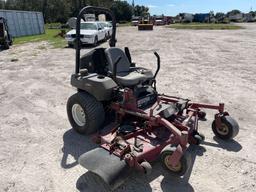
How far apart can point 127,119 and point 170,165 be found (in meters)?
1.35

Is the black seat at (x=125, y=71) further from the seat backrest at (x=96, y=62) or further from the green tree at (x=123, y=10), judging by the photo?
the green tree at (x=123, y=10)

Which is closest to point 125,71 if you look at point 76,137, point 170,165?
point 76,137

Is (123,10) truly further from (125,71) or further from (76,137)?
(76,137)

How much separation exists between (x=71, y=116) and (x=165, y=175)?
213 cm

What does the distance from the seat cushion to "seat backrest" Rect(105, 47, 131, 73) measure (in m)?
0.11

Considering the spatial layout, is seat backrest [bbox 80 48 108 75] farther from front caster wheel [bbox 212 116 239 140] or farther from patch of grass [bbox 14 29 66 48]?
patch of grass [bbox 14 29 66 48]

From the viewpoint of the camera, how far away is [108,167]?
138 inches

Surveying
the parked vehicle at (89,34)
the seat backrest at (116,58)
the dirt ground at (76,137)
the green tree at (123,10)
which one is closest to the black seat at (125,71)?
the seat backrest at (116,58)

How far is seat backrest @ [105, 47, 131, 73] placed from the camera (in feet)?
17.1

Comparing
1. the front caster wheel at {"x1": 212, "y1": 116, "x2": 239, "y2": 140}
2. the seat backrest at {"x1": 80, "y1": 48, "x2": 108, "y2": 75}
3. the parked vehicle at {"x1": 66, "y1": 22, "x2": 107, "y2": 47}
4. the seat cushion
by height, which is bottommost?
the parked vehicle at {"x1": 66, "y1": 22, "x2": 107, "y2": 47}

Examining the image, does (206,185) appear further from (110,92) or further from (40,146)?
(40,146)

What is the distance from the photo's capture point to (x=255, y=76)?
9.45 metres

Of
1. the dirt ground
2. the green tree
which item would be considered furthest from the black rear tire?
the green tree

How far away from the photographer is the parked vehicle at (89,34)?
711 inches
